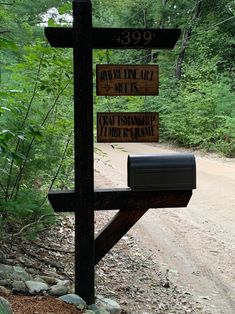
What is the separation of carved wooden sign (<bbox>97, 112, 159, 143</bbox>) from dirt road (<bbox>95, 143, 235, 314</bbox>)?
141 centimetres

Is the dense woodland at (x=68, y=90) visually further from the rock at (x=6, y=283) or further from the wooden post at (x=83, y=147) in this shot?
the rock at (x=6, y=283)

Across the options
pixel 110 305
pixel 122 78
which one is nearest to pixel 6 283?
pixel 110 305

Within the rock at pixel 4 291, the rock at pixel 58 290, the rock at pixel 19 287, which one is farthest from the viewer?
the rock at pixel 58 290

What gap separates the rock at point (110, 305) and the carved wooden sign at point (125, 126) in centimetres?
141

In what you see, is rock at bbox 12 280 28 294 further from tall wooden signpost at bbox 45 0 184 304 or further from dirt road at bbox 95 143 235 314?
dirt road at bbox 95 143 235 314

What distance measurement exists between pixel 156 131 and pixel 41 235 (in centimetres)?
233

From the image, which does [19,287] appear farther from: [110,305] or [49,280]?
[110,305]

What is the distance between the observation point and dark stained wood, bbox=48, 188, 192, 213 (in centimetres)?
338

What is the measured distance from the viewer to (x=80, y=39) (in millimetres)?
3191

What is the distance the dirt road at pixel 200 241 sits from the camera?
14.7ft

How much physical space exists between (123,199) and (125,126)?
625 mm

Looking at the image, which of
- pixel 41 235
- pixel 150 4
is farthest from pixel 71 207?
pixel 150 4

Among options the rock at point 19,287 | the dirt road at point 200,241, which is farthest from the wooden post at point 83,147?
the dirt road at point 200,241

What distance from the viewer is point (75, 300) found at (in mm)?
3250
